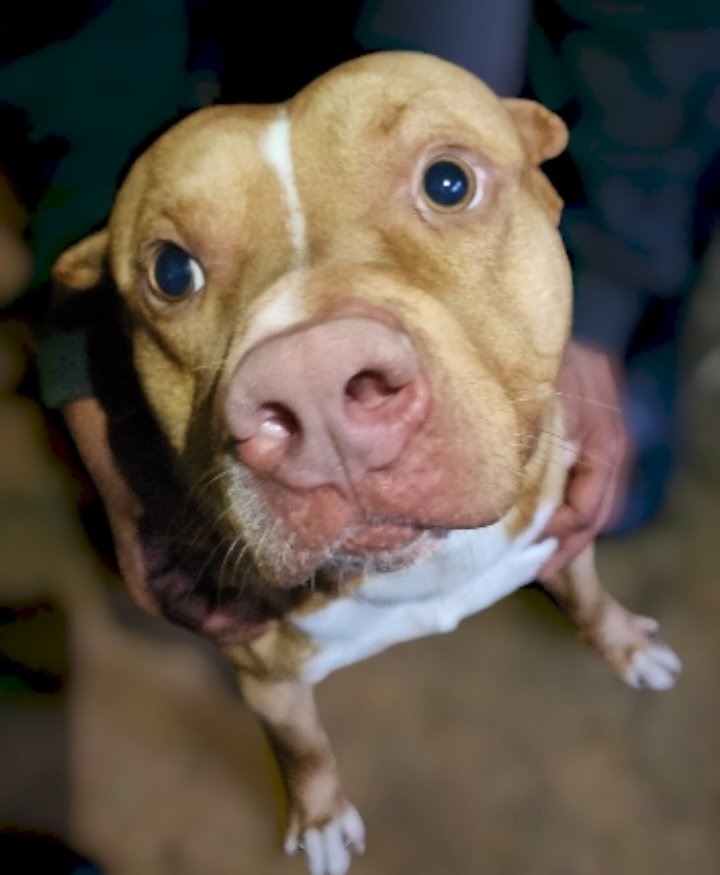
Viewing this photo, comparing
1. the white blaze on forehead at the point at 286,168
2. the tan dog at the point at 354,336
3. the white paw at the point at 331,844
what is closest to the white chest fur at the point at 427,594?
the tan dog at the point at 354,336

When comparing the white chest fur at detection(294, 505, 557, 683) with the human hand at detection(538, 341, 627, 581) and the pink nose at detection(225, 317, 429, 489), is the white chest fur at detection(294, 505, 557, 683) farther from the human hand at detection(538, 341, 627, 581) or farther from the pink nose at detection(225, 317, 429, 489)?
the pink nose at detection(225, 317, 429, 489)

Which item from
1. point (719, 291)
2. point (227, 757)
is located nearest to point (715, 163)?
point (719, 291)

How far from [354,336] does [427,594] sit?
0.77 m

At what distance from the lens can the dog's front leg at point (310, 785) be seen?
5.92ft

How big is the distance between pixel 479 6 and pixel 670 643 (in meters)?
1.34

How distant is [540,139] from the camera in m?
1.51

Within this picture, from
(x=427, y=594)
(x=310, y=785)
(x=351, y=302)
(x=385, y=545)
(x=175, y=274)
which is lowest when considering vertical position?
(x=310, y=785)

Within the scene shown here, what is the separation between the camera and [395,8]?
1.44 meters

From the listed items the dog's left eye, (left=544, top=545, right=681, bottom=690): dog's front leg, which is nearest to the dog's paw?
(left=544, top=545, right=681, bottom=690): dog's front leg

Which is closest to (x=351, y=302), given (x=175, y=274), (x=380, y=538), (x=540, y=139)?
(x=380, y=538)

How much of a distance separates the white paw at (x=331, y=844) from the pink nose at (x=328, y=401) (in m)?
1.19

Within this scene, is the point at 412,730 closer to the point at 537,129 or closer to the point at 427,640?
the point at 427,640

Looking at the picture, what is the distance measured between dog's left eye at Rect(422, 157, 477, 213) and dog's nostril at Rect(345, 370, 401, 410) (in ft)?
1.27

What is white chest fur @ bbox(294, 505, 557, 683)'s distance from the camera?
1.55 m
